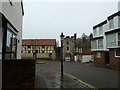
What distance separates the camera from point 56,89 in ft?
25.4

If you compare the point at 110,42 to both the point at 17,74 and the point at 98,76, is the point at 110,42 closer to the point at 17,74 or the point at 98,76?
the point at 98,76

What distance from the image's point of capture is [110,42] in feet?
78.1

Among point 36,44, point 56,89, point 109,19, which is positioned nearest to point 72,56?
point 36,44

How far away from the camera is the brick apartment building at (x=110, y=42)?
21.9 metres

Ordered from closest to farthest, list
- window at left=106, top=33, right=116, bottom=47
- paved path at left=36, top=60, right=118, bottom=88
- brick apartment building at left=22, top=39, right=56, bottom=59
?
1. paved path at left=36, top=60, right=118, bottom=88
2. window at left=106, top=33, right=116, bottom=47
3. brick apartment building at left=22, top=39, right=56, bottom=59

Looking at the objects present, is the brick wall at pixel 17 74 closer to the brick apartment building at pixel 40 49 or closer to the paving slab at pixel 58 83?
the paving slab at pixel 58 83

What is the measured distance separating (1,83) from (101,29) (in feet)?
89.3

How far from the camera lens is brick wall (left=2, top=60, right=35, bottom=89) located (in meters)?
5.78

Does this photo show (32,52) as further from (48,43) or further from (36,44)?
(48,43)

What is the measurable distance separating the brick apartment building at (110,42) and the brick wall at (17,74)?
59.6 ft

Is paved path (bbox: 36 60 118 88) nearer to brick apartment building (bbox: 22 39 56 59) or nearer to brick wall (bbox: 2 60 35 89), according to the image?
brick wall (bbox: 2 60 35 89)

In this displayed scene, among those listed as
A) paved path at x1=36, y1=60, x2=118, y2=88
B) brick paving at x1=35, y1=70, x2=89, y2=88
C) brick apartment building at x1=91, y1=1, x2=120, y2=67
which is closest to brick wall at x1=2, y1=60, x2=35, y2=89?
brick paving at x1=35, y1=70, x2=89, y2=88

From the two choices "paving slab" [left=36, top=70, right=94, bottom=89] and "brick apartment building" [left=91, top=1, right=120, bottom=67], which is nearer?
"paving slab" [left=36, top=70, right=94, bottom=89]

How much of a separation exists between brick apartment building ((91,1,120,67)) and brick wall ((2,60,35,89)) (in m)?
18.2
